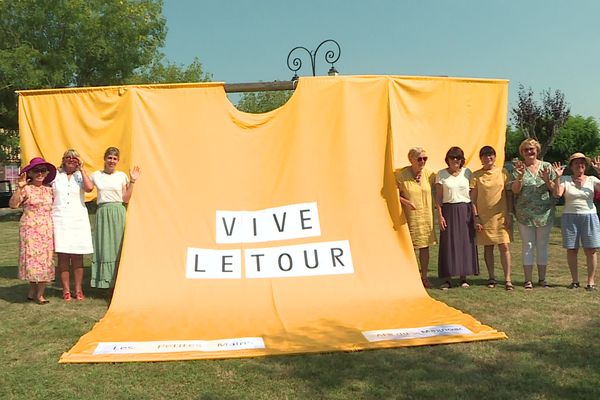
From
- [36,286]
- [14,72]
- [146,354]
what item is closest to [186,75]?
[14,72]

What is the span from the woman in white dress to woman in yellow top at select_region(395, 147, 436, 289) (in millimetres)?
3473

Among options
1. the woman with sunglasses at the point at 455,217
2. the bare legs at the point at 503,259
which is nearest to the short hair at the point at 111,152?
the woman with sunglasses at the point at 455,217

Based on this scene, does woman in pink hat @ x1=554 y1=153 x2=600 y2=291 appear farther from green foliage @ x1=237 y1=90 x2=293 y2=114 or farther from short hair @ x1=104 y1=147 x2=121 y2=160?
green foliage @ x1=237 y1=90 x2=293 y2=114

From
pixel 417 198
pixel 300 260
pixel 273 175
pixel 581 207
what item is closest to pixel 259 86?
pixel 273 175

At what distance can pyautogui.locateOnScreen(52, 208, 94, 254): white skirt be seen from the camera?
5859mm

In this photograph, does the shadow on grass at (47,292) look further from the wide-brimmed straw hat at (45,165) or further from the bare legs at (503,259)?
the bare legs at (503,259)

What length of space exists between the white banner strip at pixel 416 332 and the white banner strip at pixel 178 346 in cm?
92

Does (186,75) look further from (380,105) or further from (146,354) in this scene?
(146,354)

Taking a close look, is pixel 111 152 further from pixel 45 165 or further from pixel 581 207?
pixel 581 207

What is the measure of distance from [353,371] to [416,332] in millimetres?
957

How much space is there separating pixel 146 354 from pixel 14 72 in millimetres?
14918

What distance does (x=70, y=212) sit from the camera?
233 inches

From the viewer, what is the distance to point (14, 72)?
634 inches

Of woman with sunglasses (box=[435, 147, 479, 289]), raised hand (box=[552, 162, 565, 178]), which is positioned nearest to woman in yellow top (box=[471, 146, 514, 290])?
woman with sunglasses (box=[435, 147, 479, 289])
